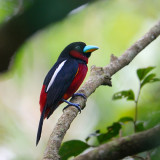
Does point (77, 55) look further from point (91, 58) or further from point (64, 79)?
point (91, 58)

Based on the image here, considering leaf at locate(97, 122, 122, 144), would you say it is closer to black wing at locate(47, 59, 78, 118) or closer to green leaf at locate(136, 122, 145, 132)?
green leaf at locate(136, 122, 145, 132)

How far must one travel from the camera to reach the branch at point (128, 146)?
0.88 meters

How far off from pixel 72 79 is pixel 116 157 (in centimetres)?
237

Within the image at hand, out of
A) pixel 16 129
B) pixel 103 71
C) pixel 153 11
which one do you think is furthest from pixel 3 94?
pixel 103 71

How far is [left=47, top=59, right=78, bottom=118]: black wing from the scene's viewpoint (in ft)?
9.95

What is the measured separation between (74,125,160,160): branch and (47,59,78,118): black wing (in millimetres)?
2059

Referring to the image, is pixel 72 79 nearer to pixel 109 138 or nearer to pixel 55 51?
pixel 109 138

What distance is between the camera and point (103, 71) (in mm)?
3021

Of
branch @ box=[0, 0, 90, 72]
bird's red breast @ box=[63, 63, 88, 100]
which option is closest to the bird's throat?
bird's red breast @ box=[63, 63, 88, 100]

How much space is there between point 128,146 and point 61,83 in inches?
89.5

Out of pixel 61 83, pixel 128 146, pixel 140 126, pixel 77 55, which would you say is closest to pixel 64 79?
pixel 61 83

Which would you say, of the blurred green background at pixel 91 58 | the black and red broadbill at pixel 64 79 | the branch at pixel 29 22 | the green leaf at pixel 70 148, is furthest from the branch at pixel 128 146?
the blurred green background at pixel 91 58

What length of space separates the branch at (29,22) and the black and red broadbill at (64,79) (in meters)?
1.92

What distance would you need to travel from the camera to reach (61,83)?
125 inches
